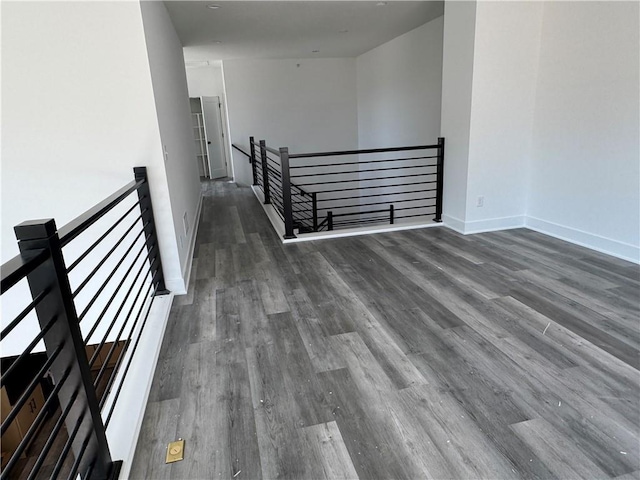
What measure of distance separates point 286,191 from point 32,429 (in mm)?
3389

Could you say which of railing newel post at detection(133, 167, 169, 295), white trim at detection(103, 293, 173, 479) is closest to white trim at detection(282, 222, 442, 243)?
railing newel post at detection(133, 167, 169, 295)

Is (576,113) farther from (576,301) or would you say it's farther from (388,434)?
(388,434)

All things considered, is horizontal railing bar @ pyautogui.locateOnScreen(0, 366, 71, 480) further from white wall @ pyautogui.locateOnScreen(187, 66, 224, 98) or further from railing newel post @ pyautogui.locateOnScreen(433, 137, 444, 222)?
white wall @ pyautogui.locateOnScreen(187, 66, 224, 98)

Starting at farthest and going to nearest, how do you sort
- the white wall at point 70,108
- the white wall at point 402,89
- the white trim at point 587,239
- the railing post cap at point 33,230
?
1. the white wall at point 402,89
2. the white trim at point 587,239
3. the white wall at point 70,108
4. the railing post cap at point 33,230

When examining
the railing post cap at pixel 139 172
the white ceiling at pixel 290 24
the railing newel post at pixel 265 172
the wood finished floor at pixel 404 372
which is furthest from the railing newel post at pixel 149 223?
the railing newel post at pixel 265 172

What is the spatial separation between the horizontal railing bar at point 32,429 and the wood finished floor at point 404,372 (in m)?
0.51

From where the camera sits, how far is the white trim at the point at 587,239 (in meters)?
3.36

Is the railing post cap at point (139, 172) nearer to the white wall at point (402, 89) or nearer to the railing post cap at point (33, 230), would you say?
the railing post cap at point (33, 230)

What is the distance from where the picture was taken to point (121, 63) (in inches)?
103

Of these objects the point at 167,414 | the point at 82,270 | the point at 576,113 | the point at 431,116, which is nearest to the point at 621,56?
the point at 576,113

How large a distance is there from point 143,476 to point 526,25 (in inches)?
179

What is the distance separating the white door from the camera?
9641 millimetres

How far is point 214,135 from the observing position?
9844 millimetres

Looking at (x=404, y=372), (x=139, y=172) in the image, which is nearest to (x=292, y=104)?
(x=139, y=172)
